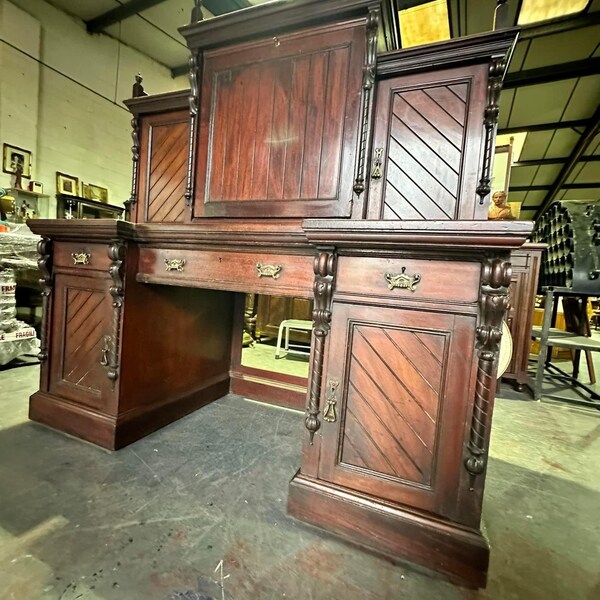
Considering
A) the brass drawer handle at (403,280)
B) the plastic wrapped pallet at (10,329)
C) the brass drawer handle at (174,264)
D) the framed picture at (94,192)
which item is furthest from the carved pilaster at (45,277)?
the framed picture at (94,192)

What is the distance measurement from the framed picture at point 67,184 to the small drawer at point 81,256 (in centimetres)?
308

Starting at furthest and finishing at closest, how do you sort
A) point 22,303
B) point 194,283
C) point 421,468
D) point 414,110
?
1. point 22,303
2. point 194,283
3. point 414,110
4. point 421,468

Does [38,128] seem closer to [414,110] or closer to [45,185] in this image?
[45,185]

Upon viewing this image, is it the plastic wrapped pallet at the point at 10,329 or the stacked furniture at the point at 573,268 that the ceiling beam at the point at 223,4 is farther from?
the stacked furniture at the point at 573,268

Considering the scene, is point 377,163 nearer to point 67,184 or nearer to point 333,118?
point 333,118

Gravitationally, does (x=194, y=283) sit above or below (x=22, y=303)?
above

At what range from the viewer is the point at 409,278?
0.99m

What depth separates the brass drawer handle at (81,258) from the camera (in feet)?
5.03

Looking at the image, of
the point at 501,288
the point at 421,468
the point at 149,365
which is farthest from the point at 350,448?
the point at 149,365

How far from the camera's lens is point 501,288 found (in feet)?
2.91

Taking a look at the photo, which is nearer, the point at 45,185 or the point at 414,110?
the point at 414,110

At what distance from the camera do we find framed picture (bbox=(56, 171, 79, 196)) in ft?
13.0

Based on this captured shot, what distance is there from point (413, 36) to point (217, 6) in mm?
2033

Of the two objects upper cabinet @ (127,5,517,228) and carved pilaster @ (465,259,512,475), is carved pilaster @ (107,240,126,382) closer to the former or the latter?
upper cabinet @ (127,5,517,228)
